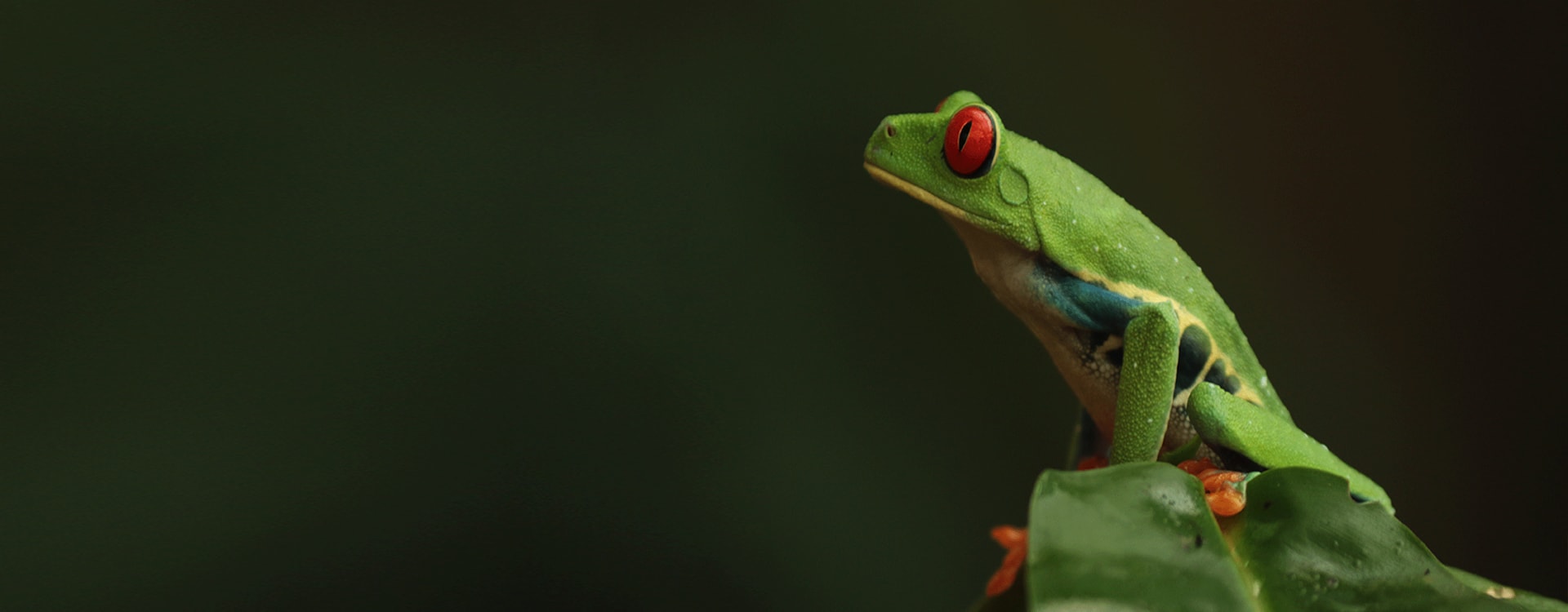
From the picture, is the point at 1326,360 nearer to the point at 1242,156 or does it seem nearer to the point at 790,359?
the point at 1242,156

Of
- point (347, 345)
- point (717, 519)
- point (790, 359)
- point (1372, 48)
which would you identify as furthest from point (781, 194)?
point (1372, 48)

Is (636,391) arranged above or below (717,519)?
above

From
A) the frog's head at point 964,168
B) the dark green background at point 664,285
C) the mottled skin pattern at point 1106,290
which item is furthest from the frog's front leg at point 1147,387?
the dark green background at point 664,285

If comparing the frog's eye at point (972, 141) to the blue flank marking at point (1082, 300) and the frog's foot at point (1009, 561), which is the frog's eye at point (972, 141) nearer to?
the blue flank marking at point (1082, 300)

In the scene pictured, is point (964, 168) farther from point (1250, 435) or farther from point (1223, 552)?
point (1223, 552)

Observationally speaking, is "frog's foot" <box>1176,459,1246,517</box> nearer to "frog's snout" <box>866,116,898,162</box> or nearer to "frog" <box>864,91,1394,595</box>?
"frog" <box>864,91,1394,595</box>

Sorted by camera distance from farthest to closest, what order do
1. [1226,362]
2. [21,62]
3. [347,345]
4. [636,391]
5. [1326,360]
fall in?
[1326,360] < [636,391] < [347,345] < [21,62] < [1226,362]

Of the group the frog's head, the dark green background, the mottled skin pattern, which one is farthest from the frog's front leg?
the dark green background
